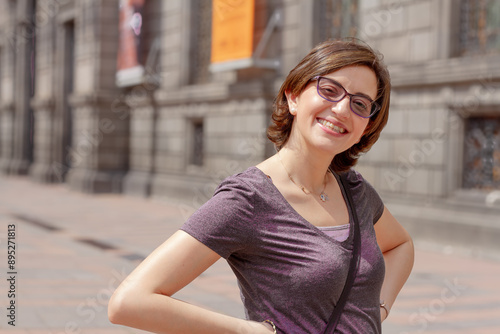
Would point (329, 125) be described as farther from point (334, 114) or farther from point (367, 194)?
point (367, 194)

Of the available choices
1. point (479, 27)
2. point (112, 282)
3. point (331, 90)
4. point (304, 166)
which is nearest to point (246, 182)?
point (304, 166)

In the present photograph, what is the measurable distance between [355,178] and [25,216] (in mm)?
10521

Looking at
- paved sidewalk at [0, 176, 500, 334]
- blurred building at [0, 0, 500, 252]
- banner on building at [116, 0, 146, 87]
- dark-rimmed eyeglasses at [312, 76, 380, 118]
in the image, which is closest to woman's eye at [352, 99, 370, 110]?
dark-rimmed eyeglasses at [312, 76, 380, 118]

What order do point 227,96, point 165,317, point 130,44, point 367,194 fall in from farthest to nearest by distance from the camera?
1. point 130,44
2. point 227,96
3. point 367,194
4. point 165,317

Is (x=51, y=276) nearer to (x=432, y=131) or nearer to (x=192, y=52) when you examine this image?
(x=432, y=131)

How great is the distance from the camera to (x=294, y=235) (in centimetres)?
156

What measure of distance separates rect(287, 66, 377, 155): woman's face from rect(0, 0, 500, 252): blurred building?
6.58 meters

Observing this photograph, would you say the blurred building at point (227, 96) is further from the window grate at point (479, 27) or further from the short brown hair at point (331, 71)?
the short brown hair at point (331, 71)

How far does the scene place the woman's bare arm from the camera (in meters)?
1.38

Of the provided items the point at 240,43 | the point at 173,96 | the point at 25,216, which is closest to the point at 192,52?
the point at 173,96

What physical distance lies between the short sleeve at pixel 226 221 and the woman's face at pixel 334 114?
27 centimetres

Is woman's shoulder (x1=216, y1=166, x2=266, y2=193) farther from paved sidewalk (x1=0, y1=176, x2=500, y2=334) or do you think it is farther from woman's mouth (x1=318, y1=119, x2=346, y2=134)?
paved sidewalk (x1=0, y1=176, x2=500, y2=334)

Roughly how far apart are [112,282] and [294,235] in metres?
4.75

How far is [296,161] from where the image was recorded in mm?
1735
